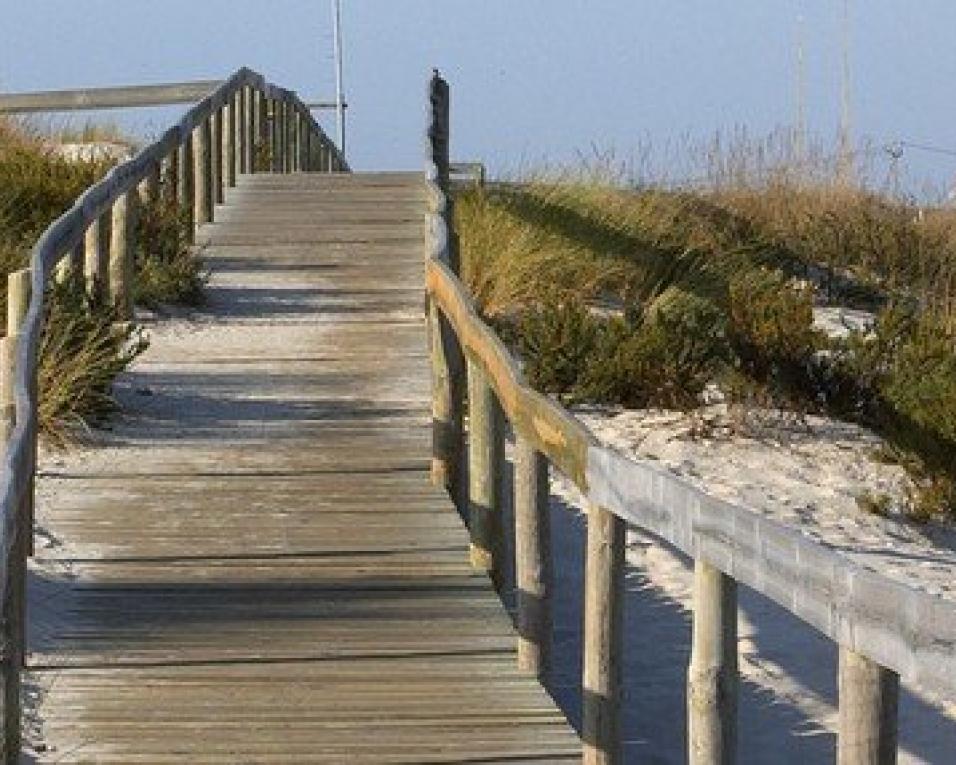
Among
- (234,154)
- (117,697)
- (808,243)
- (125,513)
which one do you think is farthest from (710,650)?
(808,243)

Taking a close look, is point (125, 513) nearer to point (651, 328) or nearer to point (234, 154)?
point (651, 328)

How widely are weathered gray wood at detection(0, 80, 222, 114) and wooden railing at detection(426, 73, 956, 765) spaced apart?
40.3 ft

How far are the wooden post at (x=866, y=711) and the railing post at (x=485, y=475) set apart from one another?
177 inches

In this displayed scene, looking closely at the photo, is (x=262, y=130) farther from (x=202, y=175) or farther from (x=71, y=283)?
(x=71, y=283)

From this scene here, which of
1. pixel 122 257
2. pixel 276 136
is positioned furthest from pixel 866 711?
pixel 276 136

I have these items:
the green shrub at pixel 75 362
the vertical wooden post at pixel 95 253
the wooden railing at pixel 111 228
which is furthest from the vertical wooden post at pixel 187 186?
the green shrub at pixel 75 362

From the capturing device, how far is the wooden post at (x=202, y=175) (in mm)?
19797

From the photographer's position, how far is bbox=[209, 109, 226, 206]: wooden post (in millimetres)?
21234

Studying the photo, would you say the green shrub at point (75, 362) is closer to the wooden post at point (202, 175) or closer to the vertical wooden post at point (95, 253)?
the vertical wooden post at point (95, 253)

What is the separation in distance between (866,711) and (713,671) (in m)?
1.17

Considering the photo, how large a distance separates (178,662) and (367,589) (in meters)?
1.09

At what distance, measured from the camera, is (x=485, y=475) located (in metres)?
9.77

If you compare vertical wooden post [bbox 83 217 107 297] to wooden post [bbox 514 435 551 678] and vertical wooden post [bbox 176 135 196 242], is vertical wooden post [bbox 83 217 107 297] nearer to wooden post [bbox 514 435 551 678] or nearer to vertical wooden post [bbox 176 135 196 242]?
vertical wooden post [bbox 176 135 196 242]

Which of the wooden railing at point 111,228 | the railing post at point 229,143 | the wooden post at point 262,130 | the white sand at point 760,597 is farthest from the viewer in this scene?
the wooden post at point 262,130
